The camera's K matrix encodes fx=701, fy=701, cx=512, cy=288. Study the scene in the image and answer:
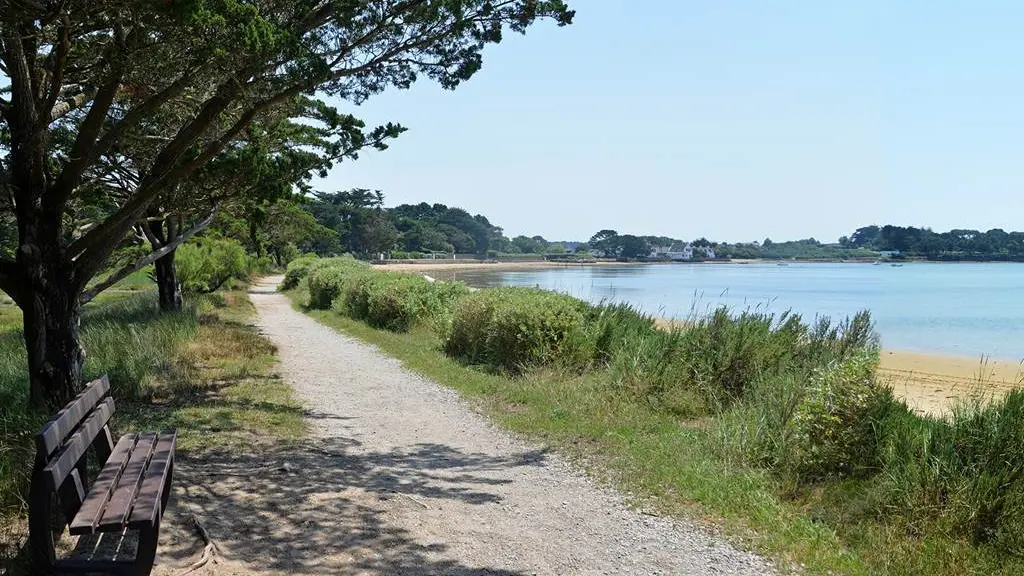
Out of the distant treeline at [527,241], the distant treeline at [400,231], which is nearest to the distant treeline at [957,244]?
the distant treeline at [527,241]

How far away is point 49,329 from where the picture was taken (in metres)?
5.84

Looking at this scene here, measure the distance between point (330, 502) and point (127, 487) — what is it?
1534 millimetres

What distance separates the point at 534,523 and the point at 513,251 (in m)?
161

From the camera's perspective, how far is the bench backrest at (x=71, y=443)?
3057 mm

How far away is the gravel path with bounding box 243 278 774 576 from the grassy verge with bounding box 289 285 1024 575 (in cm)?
30

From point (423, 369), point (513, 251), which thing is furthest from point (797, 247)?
point (423, 369)

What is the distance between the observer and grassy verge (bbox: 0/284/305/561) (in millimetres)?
4883

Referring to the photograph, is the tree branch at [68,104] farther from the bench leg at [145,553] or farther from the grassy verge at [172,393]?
the bench leg at [145,553]

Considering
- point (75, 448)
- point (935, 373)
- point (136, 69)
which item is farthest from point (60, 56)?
point (935, 373)

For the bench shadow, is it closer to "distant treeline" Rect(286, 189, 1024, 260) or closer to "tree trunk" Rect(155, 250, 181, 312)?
"tree trunk" Rect(155, 250, 181, 312)

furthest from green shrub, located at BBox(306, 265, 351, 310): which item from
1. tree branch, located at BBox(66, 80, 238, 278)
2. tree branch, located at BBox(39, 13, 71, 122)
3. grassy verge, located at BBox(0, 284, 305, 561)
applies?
tree branch, located at BBox(39, 13, 71, 122)

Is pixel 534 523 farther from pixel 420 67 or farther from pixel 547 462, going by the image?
pixel 420 67

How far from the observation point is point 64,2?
4574 millimetres

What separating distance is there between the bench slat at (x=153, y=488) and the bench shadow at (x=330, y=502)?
402 mm
